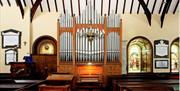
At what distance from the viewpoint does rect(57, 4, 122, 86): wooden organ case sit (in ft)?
48.6

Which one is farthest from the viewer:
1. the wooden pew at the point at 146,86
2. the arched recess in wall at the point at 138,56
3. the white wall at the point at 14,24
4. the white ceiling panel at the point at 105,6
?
the arched recess in wall at the point at 138,56

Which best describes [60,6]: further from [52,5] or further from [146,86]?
[146,86]

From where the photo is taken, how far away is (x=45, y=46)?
53.2 ft

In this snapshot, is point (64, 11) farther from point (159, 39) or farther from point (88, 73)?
point (159, 39)

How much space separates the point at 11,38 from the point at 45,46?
1.85 meters

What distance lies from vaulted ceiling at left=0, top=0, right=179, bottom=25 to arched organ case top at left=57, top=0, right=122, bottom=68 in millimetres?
791

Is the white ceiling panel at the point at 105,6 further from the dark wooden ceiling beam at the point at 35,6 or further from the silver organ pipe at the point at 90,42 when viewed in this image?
the dark wooden ceiling beam at the point at 35,6

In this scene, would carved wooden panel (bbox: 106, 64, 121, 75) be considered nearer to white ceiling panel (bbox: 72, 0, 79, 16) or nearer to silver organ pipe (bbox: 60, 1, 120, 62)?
silver organ pipe (bbox: 60, 1, 120, 62)

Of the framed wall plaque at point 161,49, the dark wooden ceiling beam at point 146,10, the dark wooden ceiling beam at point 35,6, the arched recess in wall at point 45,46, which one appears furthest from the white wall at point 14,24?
the framed wall plaque at point 161,49

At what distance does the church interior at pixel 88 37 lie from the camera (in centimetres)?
1482

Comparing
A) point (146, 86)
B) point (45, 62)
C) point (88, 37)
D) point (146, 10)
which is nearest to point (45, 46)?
point (45, 62)

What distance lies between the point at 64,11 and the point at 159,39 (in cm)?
507

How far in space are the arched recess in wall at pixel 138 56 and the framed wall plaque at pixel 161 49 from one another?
409 millimetres

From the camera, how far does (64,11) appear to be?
616 inches
